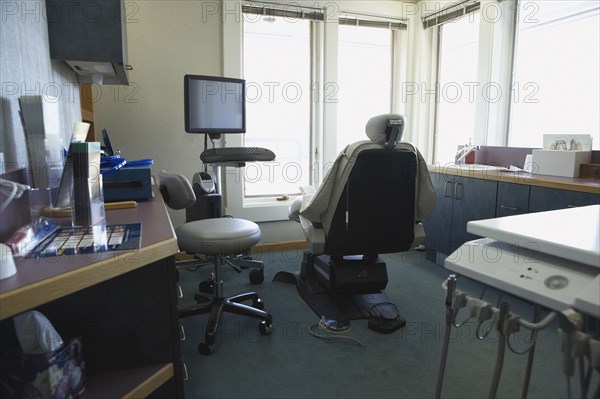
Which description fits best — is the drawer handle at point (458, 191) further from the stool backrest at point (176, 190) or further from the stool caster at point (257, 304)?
the stool backrest at point (176, 190)

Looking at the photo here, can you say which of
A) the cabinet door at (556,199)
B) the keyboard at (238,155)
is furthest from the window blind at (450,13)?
the keyboard at (238,155)

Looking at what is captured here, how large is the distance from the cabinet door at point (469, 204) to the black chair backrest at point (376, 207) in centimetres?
90

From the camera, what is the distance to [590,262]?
2.80ft

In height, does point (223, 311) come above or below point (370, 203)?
below

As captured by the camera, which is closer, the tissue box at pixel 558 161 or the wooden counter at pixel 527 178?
Result: the wooden counter at pixel 527 178

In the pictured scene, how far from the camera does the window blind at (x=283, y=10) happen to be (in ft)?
11.8

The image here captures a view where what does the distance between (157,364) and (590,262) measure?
1.15 meters

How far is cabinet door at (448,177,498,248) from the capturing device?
9.29 feet

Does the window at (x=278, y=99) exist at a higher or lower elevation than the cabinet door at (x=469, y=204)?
higher

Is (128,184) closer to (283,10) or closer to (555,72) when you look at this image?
(283,10)

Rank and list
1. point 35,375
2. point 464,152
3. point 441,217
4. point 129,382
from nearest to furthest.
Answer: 1. point 35,375
2. point 129,382
3. point 441,217
4. point 464,152

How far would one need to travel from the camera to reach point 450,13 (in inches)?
150

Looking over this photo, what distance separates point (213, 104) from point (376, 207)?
1521mm

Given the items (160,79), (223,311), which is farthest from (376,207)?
(160,79)
